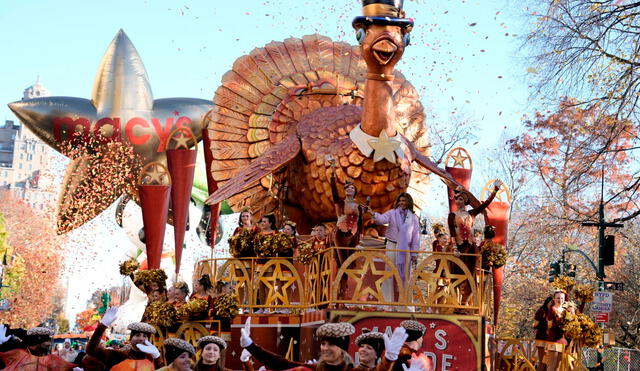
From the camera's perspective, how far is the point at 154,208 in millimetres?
17000

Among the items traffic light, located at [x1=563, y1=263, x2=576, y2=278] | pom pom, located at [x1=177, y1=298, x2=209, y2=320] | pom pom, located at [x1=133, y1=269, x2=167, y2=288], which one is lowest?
pom pom, located at [x1=177, y1=298, x2=209, y2=320]

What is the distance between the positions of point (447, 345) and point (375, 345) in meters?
4.40

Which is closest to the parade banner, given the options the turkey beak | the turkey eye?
the turkey beak

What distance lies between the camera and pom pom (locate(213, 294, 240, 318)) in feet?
40.4

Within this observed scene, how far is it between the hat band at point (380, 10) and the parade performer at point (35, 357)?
613 centimetres

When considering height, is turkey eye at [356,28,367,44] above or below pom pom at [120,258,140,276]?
above

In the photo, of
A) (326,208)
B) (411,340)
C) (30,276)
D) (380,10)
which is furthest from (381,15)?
(30,276)

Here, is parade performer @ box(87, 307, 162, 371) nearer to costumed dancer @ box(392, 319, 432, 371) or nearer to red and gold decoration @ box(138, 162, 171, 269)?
costumed dancer @ box(392, 319, 432, 371)

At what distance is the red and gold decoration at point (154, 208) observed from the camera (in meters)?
16.9

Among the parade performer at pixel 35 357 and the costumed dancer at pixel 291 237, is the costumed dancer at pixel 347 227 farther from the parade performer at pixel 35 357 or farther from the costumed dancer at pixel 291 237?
the parade performer at pixel 35 357

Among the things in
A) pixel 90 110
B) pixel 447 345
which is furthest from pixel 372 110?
pixel 90 110

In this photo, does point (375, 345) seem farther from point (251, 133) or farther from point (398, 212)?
point (251, 133)

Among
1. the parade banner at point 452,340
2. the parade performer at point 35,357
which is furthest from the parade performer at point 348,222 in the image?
the parade performer at point 35,357

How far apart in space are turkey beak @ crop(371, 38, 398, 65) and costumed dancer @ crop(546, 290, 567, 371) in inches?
161
